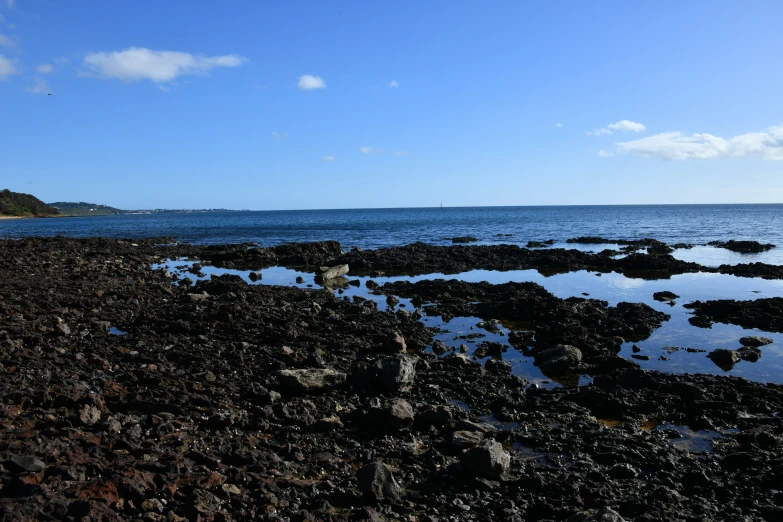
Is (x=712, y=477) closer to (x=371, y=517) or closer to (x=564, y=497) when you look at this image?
→ (x=564, y=497)

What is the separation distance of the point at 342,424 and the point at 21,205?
565 feet

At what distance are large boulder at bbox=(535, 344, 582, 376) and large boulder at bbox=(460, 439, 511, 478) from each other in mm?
5625

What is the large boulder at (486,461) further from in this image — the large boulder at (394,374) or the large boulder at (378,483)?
the large boulder at (394,374)

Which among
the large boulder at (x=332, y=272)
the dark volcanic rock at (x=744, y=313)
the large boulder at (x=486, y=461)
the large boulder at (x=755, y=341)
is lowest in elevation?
the large boulder at (x=755, y=341)

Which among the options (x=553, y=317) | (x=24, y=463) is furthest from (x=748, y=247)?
(x=24, y=463)

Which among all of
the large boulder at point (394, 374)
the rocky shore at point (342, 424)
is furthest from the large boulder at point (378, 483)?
the large boulder at point (394, 374)

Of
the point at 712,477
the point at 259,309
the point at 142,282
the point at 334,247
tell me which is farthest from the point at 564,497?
the point at 334,247

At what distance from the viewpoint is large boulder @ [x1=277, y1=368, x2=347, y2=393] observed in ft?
32.6

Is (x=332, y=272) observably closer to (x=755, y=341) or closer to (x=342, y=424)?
(x=755, y=341)

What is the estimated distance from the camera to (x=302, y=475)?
6895 mm

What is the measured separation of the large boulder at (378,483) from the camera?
20.8 ft

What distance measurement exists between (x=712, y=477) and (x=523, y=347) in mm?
7218

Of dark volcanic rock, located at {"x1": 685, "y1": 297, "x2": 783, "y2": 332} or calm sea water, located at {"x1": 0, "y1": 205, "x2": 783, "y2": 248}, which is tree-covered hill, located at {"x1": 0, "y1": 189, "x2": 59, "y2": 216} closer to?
calm sea water, located at {"x1": 0, "y1": 205, "x2": 783, "y2": 248}

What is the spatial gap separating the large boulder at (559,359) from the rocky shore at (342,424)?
7 cm
